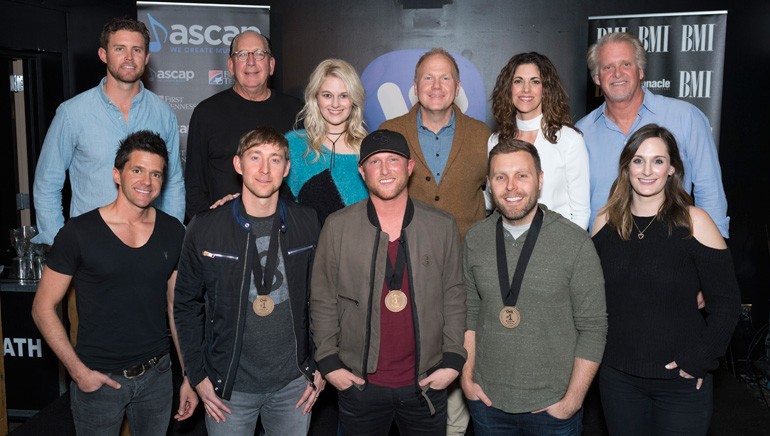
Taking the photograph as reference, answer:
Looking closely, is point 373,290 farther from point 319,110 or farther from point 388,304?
point 319,110

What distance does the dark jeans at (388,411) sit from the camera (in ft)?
8.49

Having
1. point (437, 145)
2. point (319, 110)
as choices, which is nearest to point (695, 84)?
point (437, 145)

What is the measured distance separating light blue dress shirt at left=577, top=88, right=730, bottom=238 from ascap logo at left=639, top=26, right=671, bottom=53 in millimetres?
1776

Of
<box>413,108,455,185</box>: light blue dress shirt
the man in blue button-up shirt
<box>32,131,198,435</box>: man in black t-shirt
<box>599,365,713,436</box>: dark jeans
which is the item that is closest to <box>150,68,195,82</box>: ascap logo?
the man in blue button-up shirt

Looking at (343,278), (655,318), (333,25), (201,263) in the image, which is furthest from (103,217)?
(333,25)

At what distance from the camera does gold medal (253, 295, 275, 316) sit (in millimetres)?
→ 2555

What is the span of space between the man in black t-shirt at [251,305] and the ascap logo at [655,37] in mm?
3744

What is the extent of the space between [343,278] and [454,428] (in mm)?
1260

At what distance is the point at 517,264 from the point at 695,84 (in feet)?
11.9

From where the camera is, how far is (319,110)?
11.2 ft

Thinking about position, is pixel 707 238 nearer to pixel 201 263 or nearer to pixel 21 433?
pixel 201 263

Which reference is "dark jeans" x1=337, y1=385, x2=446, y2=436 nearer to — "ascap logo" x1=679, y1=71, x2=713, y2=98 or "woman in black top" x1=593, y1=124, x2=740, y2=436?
"woman in black top" x1=593, y1=124, x2=740, y2=436

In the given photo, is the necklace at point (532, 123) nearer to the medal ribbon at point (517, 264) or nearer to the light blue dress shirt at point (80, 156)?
the medal ribbon at point (517, 264)

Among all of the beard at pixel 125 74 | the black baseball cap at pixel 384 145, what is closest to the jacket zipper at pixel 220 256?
the black baseball cap at pixel 384 145
